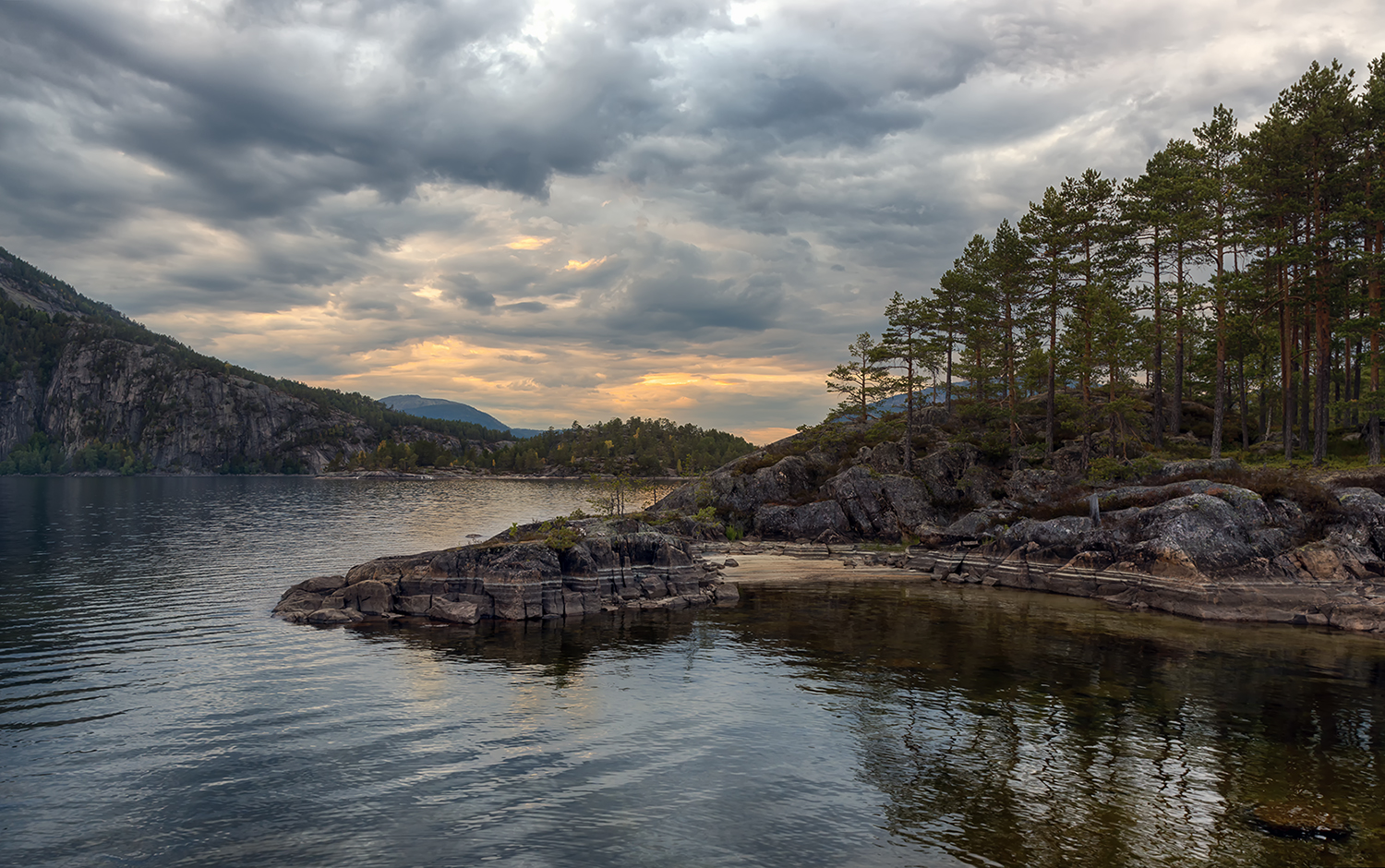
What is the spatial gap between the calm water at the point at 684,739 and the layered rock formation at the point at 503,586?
256cm

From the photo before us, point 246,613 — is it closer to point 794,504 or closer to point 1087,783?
point 1087,783

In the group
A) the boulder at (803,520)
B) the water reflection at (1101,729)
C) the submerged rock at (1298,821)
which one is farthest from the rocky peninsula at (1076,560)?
the submerged rock at (1298,821)

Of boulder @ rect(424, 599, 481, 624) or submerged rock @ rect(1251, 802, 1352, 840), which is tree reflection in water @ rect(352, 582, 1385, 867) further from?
boulder @ rect(424, 599, 481, 624)

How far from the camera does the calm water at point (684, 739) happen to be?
17562 mm

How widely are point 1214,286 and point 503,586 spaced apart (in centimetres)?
6697

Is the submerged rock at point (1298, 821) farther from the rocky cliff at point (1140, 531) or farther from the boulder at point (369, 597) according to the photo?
the boulder at point (369, 597)

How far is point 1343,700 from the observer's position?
91.4 ft

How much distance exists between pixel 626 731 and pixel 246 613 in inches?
1347

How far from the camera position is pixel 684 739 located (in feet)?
81.7

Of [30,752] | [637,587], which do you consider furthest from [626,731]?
[637,587]

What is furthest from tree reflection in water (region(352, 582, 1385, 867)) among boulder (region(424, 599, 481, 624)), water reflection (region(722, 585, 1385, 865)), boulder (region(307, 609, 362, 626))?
boulder (region(307, 609, 362, 626))

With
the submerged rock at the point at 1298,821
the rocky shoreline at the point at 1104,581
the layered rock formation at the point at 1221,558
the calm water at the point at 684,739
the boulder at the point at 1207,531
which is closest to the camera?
the submerged rock at the point at 1298,821

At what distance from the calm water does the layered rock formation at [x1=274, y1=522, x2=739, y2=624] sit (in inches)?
101

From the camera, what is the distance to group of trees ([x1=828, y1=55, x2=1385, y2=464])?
55.8 m
